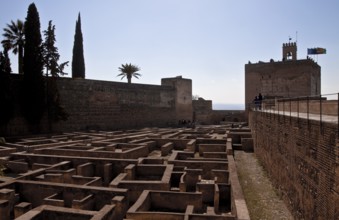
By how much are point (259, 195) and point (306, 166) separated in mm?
2878

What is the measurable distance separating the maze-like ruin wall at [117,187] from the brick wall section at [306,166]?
126 cm

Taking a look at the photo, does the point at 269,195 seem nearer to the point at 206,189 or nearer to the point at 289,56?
the point at 206,189

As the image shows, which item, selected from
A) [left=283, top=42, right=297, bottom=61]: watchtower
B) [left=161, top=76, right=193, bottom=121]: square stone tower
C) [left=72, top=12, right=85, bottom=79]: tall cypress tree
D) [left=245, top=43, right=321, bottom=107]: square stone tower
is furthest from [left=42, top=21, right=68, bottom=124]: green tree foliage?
[left=283, top=42, right=297, bottom=61]: watchtower

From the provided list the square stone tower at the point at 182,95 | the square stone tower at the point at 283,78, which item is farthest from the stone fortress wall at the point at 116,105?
the square stone tower at the point at 283,78

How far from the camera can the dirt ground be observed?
280 inches

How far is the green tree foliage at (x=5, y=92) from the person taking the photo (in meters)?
19.5

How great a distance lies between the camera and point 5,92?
19.8 metres

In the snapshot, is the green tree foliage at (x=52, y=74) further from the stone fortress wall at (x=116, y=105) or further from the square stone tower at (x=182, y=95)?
the square stone tower at (x=182, y=95)

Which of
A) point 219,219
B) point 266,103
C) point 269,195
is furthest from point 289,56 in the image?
point 219,219

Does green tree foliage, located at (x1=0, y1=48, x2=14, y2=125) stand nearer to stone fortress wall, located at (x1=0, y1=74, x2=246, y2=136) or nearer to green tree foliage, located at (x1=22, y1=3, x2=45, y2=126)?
stone fortress wall, located at (x1=0, y1=74, x2=246, y2=136)

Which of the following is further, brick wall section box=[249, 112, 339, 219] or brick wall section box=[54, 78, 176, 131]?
brick wall section box=[54, 78, 176, 131]

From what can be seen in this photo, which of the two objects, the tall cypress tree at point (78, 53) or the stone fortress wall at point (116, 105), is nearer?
the stone fortress wall at point (116, 105)

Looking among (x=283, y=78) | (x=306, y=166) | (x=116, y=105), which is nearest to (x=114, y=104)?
(x=116, y=105)

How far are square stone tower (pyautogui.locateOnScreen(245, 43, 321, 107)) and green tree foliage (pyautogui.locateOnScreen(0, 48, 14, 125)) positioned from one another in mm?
20668
